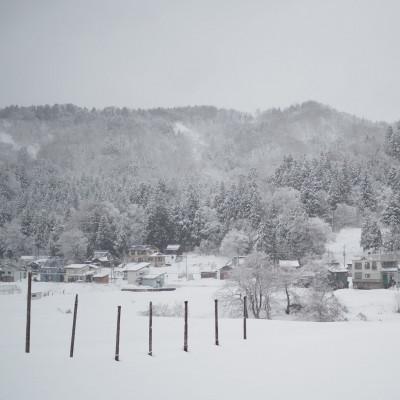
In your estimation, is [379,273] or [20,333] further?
[379,273]

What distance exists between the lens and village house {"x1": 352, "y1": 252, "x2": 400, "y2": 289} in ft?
166

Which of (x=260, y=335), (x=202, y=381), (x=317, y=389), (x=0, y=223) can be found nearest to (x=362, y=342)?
(x=260, y=335)

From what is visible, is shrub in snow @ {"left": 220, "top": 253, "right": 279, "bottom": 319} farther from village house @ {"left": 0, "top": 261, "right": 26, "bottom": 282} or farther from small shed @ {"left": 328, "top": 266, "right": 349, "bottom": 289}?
village house @ {"left": 0, "top": 261, "right": 26, "bottom": 282}

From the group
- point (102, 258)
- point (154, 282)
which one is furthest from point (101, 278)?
point (102, 258)

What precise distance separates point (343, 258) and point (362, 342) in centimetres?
5211

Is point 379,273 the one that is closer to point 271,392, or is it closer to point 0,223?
point 271,392

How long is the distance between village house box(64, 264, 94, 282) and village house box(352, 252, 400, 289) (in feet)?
129

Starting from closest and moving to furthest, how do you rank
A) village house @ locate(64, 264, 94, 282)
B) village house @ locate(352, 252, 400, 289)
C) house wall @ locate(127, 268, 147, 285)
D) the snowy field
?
the snowy field, village house @ locate(352, 252, 400, 289), house wall @ locate(127, 268, 147, 285), village house @ locate(64, 264, 94, 282)

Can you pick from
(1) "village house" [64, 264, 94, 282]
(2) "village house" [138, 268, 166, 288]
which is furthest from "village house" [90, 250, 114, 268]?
(2) "village house" [138, 268, 166, 288]

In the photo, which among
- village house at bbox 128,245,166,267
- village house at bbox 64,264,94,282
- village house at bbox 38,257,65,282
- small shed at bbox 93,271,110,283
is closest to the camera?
small shed at bbox 93,271,110,283

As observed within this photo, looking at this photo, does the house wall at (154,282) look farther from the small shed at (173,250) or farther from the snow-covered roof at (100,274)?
the small shed at (173,250)

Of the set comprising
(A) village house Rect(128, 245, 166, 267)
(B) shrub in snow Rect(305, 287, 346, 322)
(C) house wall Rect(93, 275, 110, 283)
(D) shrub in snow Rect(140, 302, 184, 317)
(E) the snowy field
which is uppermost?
(E) the snowy field

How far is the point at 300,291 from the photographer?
4012 cm

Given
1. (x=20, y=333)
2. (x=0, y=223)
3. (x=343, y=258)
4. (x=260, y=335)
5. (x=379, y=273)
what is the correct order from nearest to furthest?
(x=260, y=335) < (x=20, y=333) < (x=379, y=273) < (x=343, y=258) < (x=0, y=223)
